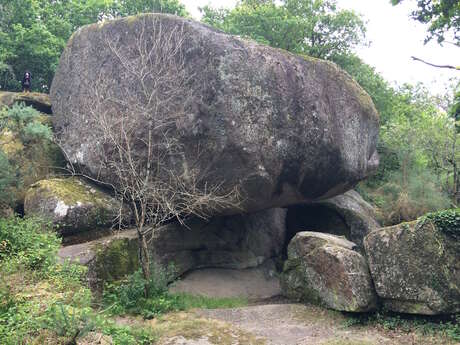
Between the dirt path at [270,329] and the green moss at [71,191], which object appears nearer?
the dirt path at [270,329]

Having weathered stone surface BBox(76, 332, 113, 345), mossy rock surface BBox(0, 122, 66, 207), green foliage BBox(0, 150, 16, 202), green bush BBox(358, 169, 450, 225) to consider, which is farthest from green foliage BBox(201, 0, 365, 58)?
weathered stone surface BBox(76, 332, 113, 345)

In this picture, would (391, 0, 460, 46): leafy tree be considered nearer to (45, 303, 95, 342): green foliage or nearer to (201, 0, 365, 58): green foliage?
(45, 303, 95, 342): green foliage

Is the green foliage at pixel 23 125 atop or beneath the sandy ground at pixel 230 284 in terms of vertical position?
atop

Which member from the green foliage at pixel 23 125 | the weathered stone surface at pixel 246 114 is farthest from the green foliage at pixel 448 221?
the green foliage at pixel 23 125

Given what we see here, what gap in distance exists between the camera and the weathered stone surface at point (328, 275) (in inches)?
445

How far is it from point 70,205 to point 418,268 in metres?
10.1

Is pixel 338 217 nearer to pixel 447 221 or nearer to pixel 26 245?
pixel 447 221

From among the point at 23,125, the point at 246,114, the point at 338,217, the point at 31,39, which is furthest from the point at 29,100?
the point at 338,217

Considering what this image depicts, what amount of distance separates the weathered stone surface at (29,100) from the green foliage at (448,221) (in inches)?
618

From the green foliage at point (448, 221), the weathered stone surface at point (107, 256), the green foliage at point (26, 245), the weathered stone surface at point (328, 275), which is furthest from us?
the weathered stone surface at point (107, 256)

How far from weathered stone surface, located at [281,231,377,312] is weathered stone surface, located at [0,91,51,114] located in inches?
484

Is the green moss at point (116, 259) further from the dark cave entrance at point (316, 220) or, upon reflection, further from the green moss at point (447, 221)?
the dark cave entrance at point (316, 220)

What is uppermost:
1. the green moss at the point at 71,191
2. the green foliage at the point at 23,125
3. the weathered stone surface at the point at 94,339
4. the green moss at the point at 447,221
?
the green foliage at the point at 23,125

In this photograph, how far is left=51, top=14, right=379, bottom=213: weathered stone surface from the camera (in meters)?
13.8
